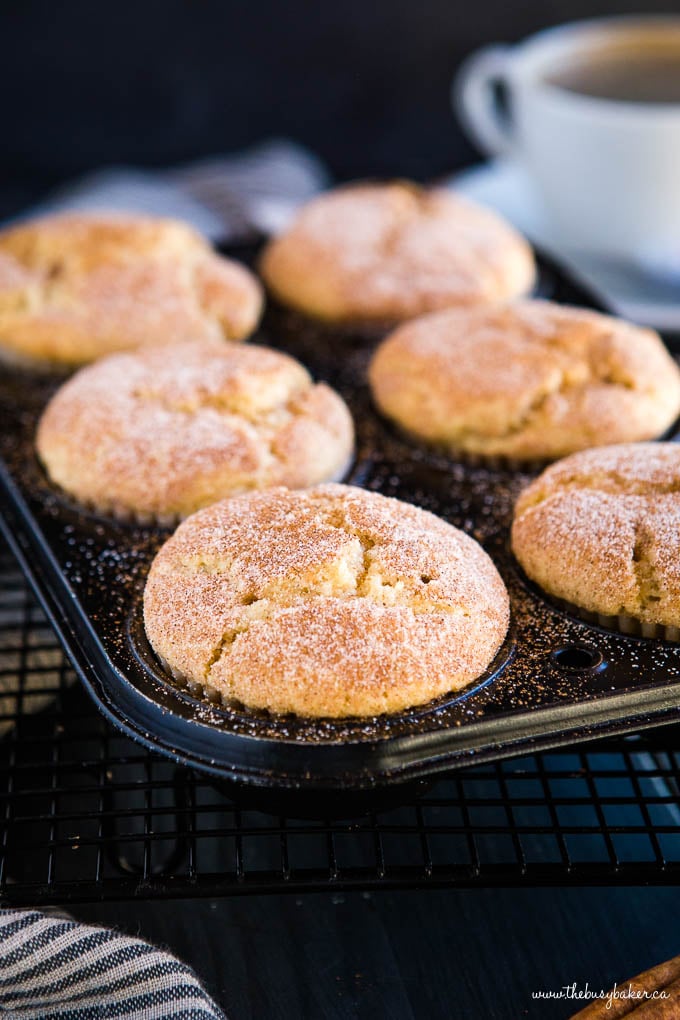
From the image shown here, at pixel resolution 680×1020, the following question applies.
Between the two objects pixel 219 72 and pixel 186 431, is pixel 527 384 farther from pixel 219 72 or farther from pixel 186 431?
pixel 219 72

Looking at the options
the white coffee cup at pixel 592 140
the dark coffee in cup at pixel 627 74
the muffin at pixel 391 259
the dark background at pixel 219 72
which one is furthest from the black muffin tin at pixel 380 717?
the dark background at pixel 219 72

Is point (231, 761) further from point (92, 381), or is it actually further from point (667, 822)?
point (92, 381)

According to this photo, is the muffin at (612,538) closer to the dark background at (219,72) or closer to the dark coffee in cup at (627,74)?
the dark coffee in cup at (627,74)

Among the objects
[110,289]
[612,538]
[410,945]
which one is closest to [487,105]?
[110,289]

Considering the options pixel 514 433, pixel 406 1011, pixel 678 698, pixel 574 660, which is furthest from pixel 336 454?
pixel 406 1011

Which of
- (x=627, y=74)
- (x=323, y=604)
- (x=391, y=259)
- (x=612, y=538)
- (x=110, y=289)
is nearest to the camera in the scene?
(x=323, y=604)

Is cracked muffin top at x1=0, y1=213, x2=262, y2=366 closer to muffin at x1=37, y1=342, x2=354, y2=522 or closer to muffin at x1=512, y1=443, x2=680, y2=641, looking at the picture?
muffin at x1=37, y1=342, x2=354, y2=522
